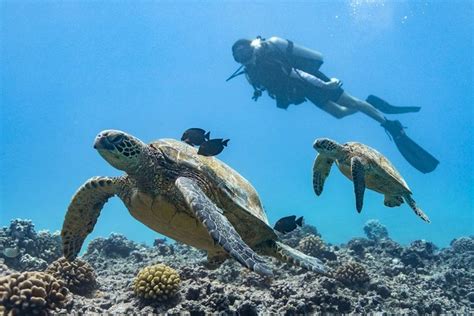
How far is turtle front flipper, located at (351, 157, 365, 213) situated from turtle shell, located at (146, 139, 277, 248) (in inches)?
112

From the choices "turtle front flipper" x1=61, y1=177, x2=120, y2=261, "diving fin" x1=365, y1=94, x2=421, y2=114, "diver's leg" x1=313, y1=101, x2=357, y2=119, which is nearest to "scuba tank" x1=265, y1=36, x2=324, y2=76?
"diver's leg" x1=313, y1=101, x2=357, y2=119

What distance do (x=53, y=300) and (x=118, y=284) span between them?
7.38ft

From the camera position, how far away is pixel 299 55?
736 inches

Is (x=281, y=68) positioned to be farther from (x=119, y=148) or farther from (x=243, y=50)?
(x=119, y=148)

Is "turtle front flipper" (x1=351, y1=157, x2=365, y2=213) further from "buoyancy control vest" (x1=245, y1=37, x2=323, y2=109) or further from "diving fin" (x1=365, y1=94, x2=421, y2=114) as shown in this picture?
"diving fin" (x1=365, y1=94, x2=421, y2=114)

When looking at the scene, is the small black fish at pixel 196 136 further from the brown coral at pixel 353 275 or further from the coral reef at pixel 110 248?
the coral reef at pixel 110 248

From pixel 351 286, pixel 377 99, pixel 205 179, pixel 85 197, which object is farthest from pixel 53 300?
pixel 377 99

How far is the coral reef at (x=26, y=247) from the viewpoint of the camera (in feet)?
28.6

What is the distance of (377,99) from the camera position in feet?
72.2

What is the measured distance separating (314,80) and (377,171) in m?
10.2

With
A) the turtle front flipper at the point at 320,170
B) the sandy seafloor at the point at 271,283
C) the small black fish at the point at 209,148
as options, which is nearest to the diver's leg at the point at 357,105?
the sandy seafloor at the point at 271,283

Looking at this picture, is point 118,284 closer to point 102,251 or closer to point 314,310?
point 314,310

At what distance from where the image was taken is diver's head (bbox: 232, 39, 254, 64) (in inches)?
717

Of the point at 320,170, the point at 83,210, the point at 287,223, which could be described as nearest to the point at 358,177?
the point at 320,170
